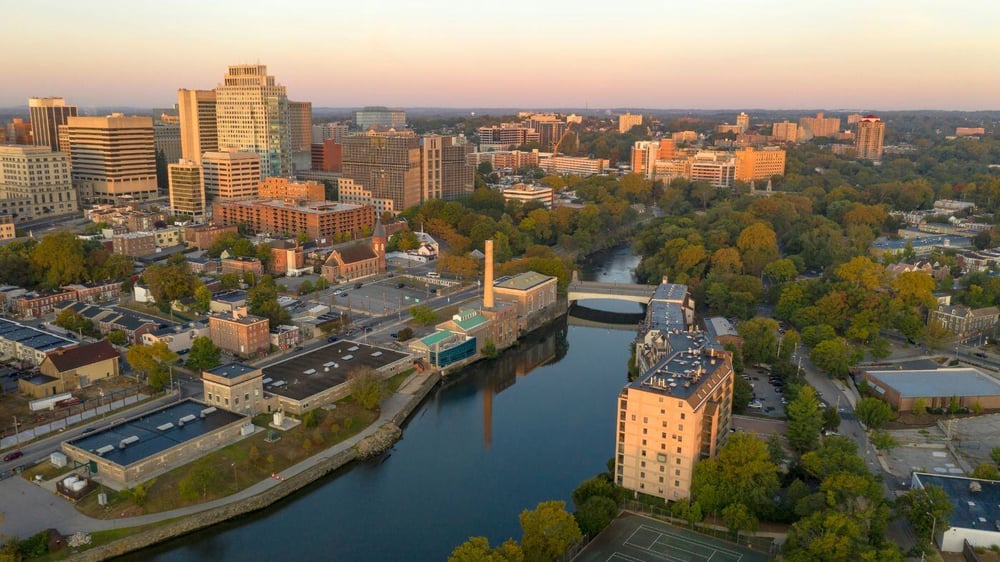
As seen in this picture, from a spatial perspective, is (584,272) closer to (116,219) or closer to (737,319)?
(737,319)

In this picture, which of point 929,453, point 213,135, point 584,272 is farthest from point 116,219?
point 929,453

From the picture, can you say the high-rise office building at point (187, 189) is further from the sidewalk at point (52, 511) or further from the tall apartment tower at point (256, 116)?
the sidewalk at point (52, 511)

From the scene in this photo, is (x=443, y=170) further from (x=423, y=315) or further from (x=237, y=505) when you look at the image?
(x=237, y=505)

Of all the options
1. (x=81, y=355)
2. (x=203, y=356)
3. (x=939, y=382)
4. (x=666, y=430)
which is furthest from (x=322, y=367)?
(x=939, y=382)

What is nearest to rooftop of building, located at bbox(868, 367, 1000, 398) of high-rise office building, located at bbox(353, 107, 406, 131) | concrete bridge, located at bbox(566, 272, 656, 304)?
concrete bridge, located at bbox(566, 272, 656, 304)

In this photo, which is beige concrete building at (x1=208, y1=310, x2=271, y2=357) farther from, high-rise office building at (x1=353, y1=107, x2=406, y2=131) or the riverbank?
high-rise office building at (x1=353, y1=107, x2=406, y2=131)

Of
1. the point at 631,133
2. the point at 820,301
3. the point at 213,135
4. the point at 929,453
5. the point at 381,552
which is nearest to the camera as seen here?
the point at 381,552
